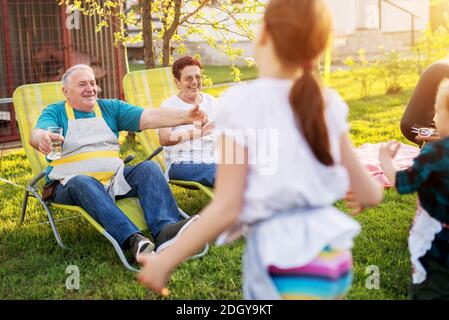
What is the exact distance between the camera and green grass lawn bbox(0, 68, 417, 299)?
11.6 feet

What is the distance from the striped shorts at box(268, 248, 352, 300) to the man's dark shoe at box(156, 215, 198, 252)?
200 cm

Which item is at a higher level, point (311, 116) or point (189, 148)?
point (311, 116)

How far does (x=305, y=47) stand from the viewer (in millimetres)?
1812

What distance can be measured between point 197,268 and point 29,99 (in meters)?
2.00

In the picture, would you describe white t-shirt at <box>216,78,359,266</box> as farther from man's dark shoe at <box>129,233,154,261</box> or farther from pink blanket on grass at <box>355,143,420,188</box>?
pink blanket on grass at <box>355,143,420,188</box>

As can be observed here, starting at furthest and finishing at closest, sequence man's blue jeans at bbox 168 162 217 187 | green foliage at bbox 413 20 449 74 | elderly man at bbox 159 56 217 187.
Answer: green foliage at bbox 413 20 449 74, elderly man at bbox 159 56 217 187, man's blue jeans at bbox 168 162 217 187

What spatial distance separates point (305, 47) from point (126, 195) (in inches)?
109

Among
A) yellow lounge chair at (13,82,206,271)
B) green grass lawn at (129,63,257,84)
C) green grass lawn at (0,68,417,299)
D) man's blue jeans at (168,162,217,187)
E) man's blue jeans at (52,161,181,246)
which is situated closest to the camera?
green grass lawn at (0,68,417,299)

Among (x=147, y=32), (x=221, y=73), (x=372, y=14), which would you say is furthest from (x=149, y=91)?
(x=372, y=14)

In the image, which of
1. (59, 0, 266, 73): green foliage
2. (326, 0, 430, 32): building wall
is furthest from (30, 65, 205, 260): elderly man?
(326, 0, 430, 32): building wall

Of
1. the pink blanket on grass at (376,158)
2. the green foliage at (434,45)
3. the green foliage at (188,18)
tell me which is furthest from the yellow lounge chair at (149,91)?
the green foliage at (434,45)

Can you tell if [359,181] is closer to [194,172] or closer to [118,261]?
[118,261]

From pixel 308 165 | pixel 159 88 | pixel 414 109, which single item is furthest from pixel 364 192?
pixel 159 88
